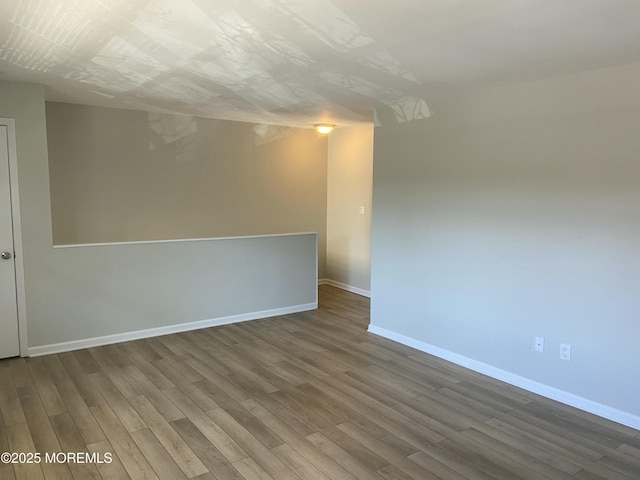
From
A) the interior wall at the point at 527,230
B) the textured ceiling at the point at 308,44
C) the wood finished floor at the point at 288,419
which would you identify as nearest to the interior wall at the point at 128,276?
the wood finished floor at the point at 288,419

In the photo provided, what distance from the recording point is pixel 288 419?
3057mm

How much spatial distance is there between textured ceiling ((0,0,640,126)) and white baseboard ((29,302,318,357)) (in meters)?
2.32

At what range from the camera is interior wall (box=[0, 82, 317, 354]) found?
156 inches

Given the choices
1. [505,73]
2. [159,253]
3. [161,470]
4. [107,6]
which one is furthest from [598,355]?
[159,253]

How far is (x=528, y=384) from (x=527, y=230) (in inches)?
47.5

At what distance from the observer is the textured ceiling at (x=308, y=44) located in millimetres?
2115

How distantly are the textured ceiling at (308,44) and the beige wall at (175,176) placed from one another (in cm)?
106

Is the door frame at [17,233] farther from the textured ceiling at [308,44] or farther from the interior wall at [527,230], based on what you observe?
the interior wall at [527,230]

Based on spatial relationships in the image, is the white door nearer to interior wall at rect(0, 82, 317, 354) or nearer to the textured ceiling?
interior wall at rect(0, 82, 317, 354)

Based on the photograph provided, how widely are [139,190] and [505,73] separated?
13.6 ft

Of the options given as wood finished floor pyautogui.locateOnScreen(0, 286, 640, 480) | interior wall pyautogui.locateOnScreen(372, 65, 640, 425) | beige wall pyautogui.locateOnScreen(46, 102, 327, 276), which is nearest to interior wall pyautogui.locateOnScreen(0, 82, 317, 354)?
wood finished floor pyautogui.locateOnScreen(0, 286, 640, 480)

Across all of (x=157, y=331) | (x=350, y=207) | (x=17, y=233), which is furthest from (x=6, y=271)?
(x=350, y=207)

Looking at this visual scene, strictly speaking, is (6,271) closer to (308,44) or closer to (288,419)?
(288,419)

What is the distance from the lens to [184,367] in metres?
3.88
